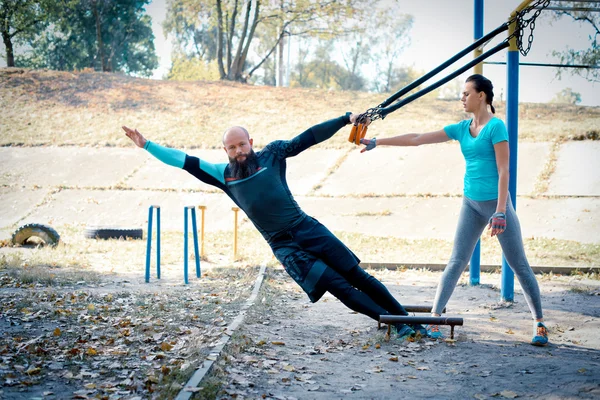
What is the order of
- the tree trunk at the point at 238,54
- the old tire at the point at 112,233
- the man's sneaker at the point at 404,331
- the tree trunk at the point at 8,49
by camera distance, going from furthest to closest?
the tree trunk at the point at 8,49 → the tree trunk at the point at 238,54 → the old tire at the point at 112,233 → the man's sneaker at the point at 404,331

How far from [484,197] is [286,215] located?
5.48 ft

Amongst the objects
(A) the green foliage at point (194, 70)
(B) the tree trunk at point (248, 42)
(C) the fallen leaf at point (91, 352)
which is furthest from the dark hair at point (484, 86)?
(A) the green foliage at point (194, 70)

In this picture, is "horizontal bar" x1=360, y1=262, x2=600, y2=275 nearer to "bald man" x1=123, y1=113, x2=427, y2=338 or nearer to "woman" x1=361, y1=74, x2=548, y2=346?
"woman" x1=361, y1=74, x2=548, y2=346

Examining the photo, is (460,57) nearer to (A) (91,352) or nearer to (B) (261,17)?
(A) (91,352)

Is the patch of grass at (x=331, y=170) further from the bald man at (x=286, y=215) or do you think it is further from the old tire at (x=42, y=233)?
the bald man at (x=286, y=215)

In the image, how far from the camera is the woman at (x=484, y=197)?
5078mm

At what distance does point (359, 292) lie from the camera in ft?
17.3

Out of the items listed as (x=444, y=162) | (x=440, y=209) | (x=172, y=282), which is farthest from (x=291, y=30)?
(x=172, y=282)

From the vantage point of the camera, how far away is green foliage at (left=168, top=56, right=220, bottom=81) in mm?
45847

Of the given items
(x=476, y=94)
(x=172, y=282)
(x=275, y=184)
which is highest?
(x=476, y=94)

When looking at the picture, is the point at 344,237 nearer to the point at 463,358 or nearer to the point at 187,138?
the point at 463,358

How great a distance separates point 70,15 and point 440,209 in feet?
96.3

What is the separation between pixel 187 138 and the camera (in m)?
21.9

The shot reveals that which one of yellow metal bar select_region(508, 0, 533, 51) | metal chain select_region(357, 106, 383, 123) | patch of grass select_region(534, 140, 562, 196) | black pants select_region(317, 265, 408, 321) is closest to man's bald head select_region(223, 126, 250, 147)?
metal chain select_region(357, 106, 383, 123)
